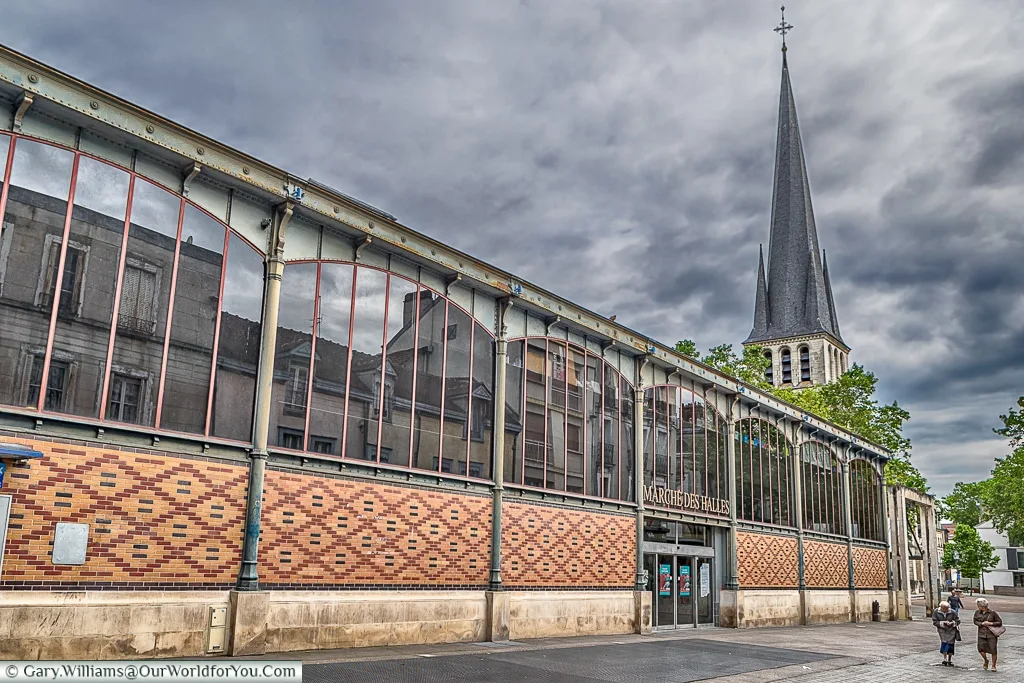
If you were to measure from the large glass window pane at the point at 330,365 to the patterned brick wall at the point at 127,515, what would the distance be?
1.66 meters

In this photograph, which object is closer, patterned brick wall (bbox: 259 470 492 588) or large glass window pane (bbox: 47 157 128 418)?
large glass window pane (bbox: 47 157 128 418)

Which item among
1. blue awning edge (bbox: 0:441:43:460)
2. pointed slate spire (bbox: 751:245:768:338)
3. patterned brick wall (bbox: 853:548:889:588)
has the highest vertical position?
pointed slate spire (bbox: 751:245:768:338)

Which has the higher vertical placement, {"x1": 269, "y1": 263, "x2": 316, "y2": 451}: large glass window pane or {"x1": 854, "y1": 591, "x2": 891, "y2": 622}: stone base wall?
{"x1": 269, "y1": 263, "x2": 316, "y2": 451}: large glass window pane

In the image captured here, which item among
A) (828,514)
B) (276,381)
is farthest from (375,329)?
(828,514)

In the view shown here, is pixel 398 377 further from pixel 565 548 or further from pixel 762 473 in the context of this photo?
pixel 762 473

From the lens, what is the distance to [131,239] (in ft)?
40.5

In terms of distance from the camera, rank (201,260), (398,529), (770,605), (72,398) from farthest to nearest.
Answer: (770,605) < (398,529) < (201,260) < (72,398)

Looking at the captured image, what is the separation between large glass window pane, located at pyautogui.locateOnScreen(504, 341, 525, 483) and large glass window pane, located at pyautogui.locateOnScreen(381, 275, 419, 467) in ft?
10.2

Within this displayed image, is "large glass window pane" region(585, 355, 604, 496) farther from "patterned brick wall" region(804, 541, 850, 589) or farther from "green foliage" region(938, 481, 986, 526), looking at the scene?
"green foliage" region(938, 481, 986, 526)

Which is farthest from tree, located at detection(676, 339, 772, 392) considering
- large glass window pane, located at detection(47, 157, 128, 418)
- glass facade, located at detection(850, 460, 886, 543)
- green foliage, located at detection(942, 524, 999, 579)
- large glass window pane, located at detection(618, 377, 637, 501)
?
green foliage, located at detection(942, 524, 999, 579)

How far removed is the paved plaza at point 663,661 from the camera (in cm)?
1233

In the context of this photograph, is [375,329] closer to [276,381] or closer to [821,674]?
[276,381]

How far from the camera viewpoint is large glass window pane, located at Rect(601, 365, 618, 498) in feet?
70.9

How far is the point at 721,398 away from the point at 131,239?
781 inches
